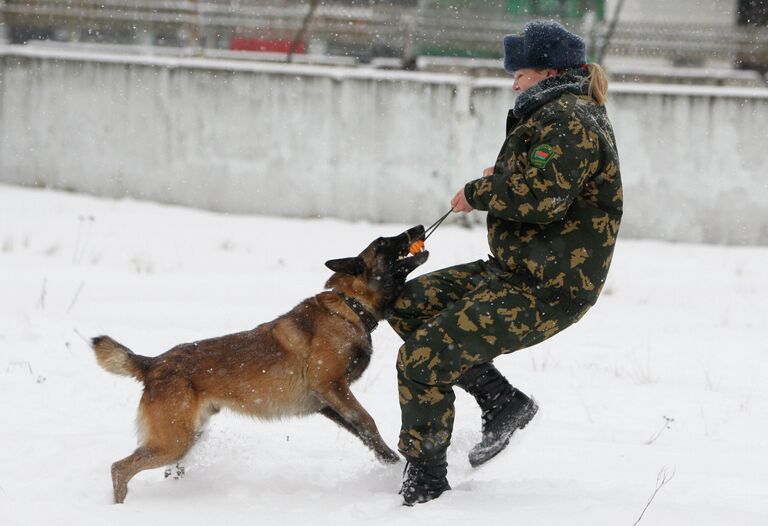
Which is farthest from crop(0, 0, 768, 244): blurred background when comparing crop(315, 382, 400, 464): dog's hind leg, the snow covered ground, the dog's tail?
the dog's tail

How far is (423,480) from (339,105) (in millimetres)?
9137

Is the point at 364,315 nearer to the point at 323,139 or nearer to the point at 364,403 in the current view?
the point at 364,403

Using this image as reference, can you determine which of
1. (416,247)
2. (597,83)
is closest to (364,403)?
(416,247)

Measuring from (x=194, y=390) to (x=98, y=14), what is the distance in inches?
432

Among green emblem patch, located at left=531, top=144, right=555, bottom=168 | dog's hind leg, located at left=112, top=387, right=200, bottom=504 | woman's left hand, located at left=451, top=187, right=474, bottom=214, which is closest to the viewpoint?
green emblem patch, located at left=531, top=144, right=555, bottom=168

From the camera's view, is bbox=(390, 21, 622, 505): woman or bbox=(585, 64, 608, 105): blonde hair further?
bbox=(585, 64, 608, 105): blonde hair

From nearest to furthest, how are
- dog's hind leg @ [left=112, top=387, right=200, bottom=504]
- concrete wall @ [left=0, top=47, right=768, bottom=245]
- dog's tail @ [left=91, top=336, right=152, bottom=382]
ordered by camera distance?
dog's hind leg @ [left=112, top=387, right=200, bottom=504], dog's tail @ [left=91, top=336, right=152, bottom=382], concrete wall @ [left=0, top=47, right=768, bottom=245]

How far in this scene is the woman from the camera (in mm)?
3686

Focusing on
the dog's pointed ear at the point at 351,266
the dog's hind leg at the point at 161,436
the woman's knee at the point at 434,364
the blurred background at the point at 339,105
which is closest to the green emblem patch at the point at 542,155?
the woman's knee at the point at 434,364

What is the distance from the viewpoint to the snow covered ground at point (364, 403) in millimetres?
4059

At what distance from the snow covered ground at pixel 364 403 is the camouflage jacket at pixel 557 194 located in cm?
99

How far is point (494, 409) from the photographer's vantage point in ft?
14.3

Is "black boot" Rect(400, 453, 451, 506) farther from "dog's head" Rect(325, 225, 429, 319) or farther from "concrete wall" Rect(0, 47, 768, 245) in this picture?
"concrete wall" Rect(0, 47, 768, 245)

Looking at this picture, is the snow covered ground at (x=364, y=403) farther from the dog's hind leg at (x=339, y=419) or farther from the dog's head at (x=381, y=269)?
the dog's head at (x=381, y=269)
